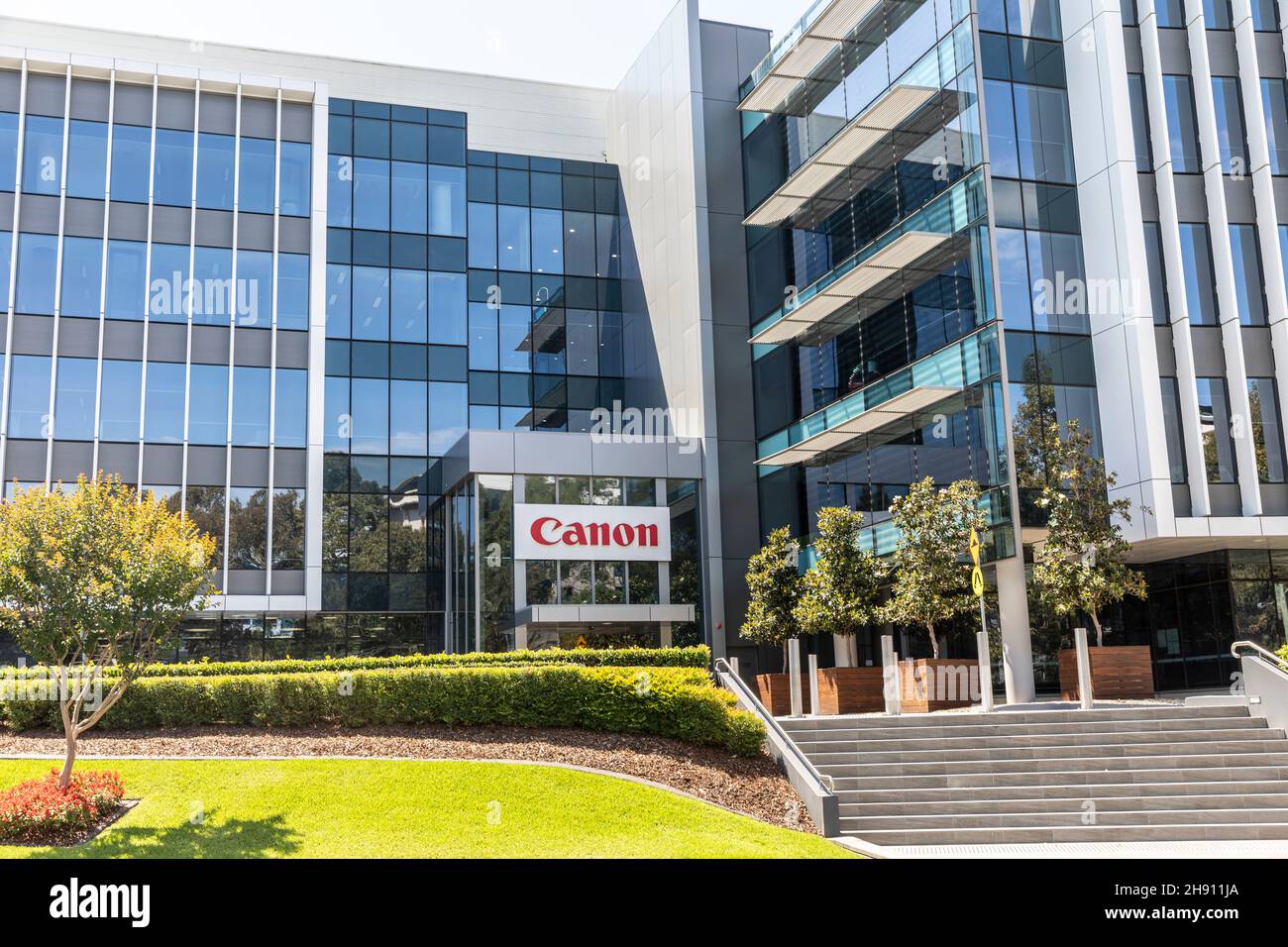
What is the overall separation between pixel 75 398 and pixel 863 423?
2111cm

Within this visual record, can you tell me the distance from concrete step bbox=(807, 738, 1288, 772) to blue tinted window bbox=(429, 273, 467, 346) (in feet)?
72.7

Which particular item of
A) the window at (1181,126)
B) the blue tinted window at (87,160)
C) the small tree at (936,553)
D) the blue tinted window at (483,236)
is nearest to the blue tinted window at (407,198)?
the blue tinted window at (483,236)

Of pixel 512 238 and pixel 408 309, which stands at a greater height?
pixel 512 238

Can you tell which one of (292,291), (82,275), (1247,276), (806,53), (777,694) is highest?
(806,53)

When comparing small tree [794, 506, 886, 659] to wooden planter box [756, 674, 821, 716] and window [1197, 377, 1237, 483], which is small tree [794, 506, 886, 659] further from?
window [1197, 377, 1237, 483]

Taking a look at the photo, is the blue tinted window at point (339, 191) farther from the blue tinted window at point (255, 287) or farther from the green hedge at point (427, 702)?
the green hedge at point (427, 702)

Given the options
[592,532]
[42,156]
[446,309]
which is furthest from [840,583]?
[42,156]

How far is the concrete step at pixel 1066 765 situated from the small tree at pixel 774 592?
34.9 ft

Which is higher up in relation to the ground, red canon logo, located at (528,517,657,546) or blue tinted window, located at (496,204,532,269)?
blue tinted window, located at (496,204,532,269)

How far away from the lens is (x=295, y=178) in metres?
34.8

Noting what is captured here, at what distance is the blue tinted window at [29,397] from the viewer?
31328 mm

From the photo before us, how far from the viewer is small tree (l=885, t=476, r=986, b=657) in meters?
24.5

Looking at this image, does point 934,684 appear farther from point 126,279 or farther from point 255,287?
point 126,279

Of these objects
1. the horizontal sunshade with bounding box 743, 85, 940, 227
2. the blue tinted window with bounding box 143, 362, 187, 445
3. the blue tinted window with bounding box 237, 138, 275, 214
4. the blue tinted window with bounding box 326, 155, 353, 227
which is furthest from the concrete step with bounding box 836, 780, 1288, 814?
the blue tinted window with bounding box 326, 155, 353, 227
